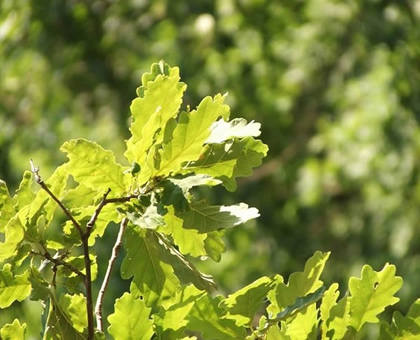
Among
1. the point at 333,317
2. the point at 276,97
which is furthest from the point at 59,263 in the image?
the point at 276,97

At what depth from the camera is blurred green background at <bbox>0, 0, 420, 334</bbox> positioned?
555 centimetres

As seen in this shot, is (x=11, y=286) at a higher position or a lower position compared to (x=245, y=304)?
higher

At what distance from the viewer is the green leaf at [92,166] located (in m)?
0.99

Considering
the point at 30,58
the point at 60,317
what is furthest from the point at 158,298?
the point at 30,58

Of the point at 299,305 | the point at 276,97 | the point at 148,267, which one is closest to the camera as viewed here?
the point at 299,305

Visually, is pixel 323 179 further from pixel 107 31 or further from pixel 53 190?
pixel 53 190

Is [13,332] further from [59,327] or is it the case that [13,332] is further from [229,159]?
[229,159]

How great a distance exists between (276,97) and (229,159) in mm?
5263

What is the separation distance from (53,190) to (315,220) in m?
5.50

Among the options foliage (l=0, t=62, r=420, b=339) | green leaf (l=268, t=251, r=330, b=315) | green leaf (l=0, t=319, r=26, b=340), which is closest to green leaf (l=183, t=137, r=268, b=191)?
foliage (l=0, t=62, r=420, b=339)

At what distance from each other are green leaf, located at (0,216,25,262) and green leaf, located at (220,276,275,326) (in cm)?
19

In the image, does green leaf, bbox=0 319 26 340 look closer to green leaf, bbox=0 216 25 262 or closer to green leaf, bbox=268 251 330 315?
green leaf, bbox=0 216 25 262

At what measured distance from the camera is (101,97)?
601 cm

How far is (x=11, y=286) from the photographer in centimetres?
101
